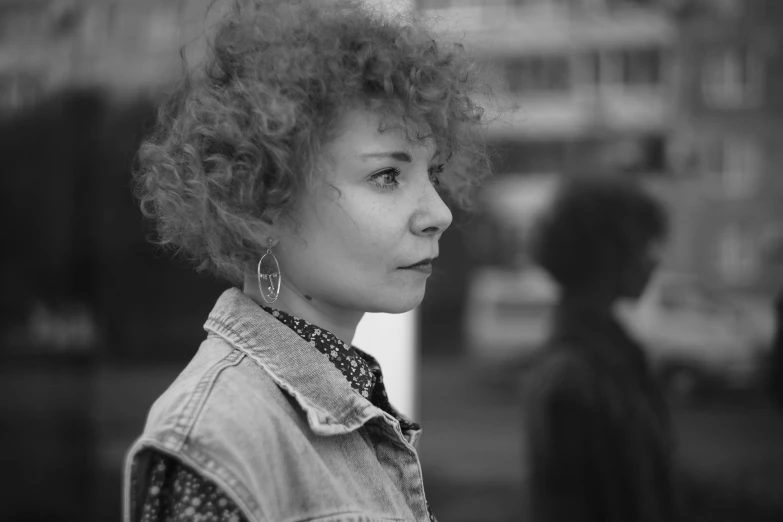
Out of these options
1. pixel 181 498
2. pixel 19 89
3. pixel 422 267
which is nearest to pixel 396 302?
pixel 422 267

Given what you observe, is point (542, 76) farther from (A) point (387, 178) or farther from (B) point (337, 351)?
(B) point (337, 351)

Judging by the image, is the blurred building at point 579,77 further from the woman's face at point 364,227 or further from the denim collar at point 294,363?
the denim collar at point 294,363

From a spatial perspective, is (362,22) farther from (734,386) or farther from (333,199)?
(734,386)

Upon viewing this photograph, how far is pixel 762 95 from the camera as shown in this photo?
3141 millimetres

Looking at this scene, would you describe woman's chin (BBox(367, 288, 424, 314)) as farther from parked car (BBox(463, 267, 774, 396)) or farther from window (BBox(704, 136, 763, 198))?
window (BBox(704, 136, 763, 198))

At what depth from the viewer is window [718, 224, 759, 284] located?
3076 millimetres

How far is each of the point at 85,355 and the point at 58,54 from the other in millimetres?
1515

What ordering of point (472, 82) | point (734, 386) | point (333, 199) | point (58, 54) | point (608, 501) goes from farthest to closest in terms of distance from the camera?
1. point (58, 54)
2. point (734, 386)
3. point (608, 501)
4. point (472, 82)
5. point (333, 199)

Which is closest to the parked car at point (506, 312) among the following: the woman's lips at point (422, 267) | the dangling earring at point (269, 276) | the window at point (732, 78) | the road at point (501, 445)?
the road at point (501, 445)

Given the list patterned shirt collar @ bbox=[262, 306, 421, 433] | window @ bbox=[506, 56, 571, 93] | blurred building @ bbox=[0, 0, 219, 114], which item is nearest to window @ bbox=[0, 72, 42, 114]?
blurred building @ bbox=[0, 0, 219, 114]

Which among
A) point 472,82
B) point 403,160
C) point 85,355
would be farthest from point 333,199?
point 85,355

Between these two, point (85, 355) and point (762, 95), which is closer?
point (762, 95)

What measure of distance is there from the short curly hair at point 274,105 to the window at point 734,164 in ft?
6.99

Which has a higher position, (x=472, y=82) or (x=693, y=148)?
(x=693, y=148)
